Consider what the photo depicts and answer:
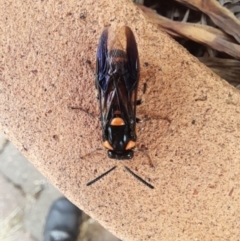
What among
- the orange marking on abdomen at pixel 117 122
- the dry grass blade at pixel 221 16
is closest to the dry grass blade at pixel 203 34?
the dry grass blade at pixel 221 16

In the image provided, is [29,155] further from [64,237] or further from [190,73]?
[64,237]

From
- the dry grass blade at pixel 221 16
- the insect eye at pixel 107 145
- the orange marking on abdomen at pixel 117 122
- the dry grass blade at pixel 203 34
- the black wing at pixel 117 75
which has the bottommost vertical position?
the insect eye at pixel 107 145

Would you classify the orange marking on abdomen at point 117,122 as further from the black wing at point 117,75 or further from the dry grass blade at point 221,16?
the dry grass blade at point 221,16

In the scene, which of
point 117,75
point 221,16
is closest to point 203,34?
point 221,16

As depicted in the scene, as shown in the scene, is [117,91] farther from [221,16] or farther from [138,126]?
[221,16]

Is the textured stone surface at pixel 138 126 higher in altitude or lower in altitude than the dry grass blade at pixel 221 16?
lower

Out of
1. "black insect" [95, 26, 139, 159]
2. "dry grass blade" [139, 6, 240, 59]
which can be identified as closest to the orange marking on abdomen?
"black insect" [95, 26, 139, 159]
